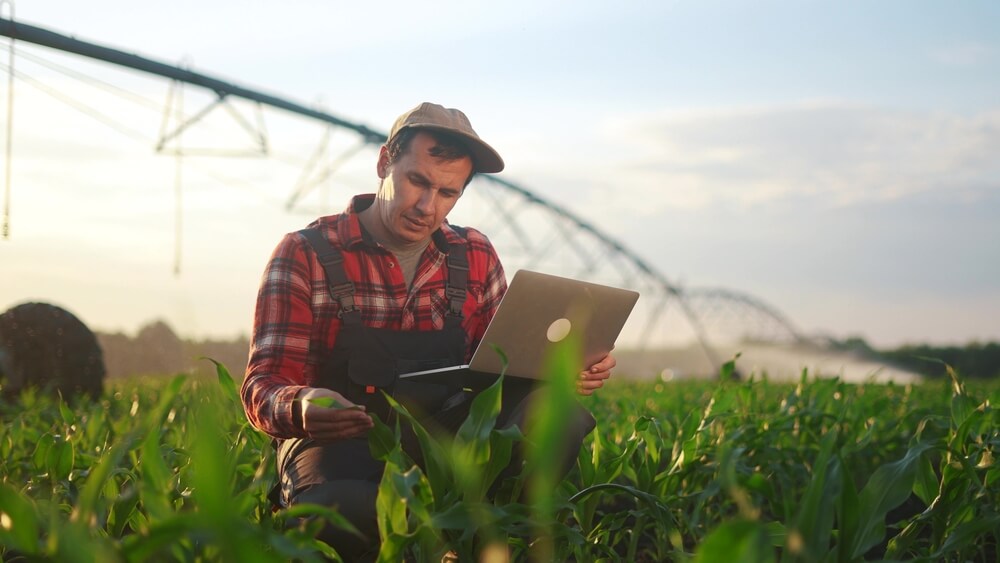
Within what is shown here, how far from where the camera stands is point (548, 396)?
958 millimetres

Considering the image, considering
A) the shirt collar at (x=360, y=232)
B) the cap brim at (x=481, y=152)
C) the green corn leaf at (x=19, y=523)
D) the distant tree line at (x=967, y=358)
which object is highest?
the cap brim at (x=481, y=152)

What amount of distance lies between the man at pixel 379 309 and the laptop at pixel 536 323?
0.32 ft

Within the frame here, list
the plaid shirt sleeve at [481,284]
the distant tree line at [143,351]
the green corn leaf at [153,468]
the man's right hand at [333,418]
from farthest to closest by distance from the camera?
the distant tree line at [143,351]
the plaid shirt sleeve at [481,284]
the man's right hand at [333,418]
the green corn leaf at [153,468]

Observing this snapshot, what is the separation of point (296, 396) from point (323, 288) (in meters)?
0.53

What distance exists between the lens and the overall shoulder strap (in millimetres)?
2896

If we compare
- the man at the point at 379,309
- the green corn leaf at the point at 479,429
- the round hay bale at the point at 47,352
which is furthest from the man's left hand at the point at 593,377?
the round hay bale at the point at 47,352

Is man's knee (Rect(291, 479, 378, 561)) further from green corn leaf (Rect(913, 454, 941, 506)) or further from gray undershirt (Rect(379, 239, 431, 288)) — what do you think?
green corn leaf (Rect(913, 454, 941, 506))

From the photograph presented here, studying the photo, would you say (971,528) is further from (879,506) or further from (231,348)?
(231,348)

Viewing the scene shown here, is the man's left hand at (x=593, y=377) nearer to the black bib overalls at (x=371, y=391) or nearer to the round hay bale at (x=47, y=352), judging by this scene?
the black bib overalls at (x=371, y=391)

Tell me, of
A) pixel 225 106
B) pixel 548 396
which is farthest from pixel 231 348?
pixel 548 396

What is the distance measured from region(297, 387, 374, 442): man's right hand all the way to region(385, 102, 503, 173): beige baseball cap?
1.00 m

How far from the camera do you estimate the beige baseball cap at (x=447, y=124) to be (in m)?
2.94

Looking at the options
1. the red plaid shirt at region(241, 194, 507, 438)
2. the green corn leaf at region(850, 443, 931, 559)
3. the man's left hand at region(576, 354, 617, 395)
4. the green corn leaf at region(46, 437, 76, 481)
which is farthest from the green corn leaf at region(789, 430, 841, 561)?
the green corn leaf at region(46, 437, 76, 481)

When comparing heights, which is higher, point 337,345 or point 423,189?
point 423,189
